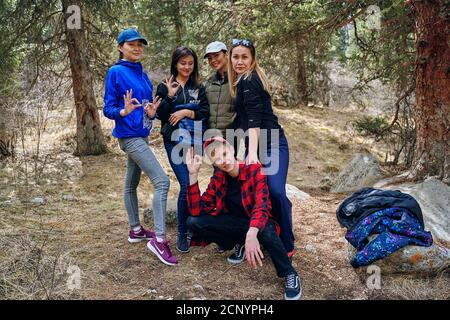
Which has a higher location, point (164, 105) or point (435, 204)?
point (164, 105)

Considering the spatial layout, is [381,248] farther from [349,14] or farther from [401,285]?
[349,14]

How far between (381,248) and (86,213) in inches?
141

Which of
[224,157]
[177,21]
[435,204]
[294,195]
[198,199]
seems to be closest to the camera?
[224,157]

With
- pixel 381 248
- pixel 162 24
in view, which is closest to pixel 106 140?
pixel 162 24

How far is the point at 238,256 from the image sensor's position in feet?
12.7

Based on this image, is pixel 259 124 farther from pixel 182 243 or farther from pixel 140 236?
pixel 140 236

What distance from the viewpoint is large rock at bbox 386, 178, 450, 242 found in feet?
15.0

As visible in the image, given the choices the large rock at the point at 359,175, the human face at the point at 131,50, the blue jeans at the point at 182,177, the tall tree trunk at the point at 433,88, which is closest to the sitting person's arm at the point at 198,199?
the blue jeans at the point at 182,177

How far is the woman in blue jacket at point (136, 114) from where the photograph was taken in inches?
143

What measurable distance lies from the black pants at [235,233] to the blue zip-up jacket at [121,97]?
2.98 feet

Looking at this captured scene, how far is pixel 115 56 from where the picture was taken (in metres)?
10.4

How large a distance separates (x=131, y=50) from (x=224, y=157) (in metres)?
1.27

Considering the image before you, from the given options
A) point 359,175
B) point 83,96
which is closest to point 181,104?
point 359,175

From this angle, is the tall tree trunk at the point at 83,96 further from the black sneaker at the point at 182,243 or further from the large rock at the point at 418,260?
the large rock at the point at 418,260
